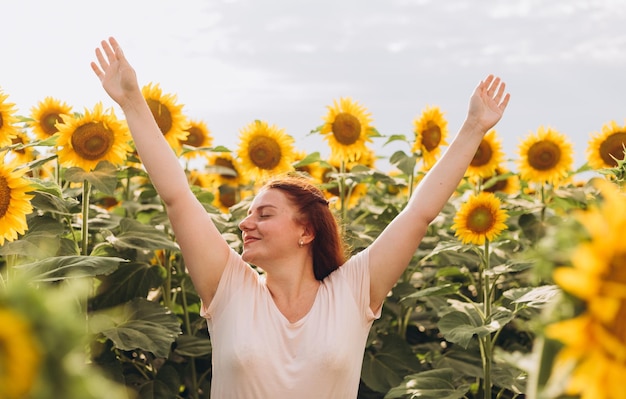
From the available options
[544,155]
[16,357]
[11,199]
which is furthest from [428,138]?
[16,357]

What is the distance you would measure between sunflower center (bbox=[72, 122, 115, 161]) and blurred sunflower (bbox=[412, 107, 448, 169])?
76.8 inches

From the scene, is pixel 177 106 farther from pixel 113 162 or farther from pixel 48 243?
pixel 48 243

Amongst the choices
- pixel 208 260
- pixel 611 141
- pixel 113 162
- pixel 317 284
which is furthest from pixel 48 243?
pixel 611 141

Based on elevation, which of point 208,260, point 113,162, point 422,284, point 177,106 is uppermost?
point 177,106

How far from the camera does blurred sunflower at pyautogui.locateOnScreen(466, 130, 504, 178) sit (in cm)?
498

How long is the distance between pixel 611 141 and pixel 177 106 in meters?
2.60

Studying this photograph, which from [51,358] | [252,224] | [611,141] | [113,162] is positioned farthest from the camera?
[611,141]

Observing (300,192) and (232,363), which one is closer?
(232,363)

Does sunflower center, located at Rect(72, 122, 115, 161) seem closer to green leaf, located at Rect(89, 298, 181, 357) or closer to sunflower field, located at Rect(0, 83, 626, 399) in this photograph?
sunflower field, located at Rect(0, 83, 626, 399)

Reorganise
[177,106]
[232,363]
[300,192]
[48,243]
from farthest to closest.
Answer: [177,106]
[48,243]
[300,192]
[232,363]

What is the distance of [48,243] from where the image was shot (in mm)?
3412

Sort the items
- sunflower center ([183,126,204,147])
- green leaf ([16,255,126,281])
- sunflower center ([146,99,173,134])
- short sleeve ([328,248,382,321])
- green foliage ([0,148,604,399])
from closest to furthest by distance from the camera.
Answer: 1. green leaf ([16,255,126,281])
2. short sleeve ([328,248,382,321])
3. green foliage ([0,148,604,399])
4. sunflower center ([146,99,173,134])
5. sunflower center ([183,126,204,147])

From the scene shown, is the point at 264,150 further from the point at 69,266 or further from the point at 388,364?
the point at 69,266

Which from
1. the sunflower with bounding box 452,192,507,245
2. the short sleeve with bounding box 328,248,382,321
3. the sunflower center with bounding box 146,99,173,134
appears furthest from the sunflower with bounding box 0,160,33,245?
the sunflower with bounding box 452,192,507,245
